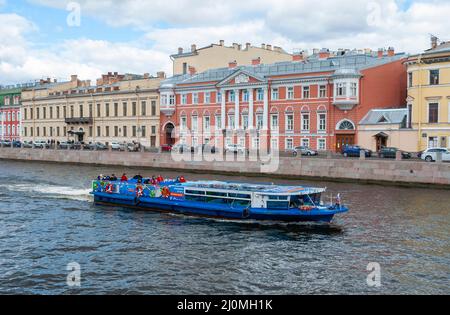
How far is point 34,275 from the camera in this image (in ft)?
48.5

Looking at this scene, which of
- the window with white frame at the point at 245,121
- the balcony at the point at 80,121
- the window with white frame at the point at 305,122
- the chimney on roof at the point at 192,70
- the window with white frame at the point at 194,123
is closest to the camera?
the window with white frame at the point at 305,122

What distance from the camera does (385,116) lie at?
4291 cm

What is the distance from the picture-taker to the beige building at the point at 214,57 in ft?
197

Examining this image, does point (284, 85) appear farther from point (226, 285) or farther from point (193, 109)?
point (226, 285)

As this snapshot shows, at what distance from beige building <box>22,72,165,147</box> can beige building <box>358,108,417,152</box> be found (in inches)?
888

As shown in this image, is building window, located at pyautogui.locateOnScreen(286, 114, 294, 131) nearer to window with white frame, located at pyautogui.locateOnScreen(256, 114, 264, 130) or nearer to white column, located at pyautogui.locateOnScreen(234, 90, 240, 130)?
window with white frame, located at pyautogui.locateOnScreen(256, 114, 264, 130)

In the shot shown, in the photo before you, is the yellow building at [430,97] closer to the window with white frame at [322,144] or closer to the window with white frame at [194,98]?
the window with white frame at [322,144]

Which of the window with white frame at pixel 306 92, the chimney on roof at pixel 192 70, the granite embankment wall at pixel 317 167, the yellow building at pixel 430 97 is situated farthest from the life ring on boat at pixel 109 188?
the chimney on roof at pixel 192 70

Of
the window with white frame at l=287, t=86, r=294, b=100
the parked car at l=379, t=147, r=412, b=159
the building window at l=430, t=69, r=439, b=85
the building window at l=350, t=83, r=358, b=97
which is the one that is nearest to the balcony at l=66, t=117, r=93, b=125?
the window with white frame at l=287, t=86, r=294, b=100

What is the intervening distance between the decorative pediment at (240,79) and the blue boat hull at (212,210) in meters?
25.2

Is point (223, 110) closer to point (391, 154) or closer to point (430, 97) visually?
point (430, 97)
